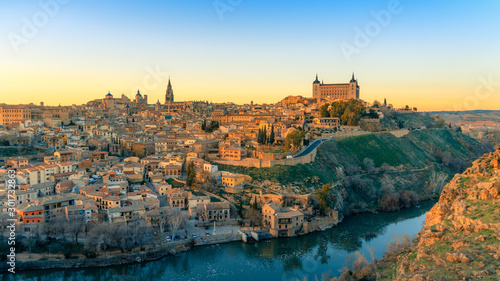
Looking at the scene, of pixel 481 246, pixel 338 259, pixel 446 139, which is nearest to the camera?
pixel 481 246

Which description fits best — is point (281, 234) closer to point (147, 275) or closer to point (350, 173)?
point (147, 275)

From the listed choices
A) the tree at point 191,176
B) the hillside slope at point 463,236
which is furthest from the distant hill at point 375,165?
the hillside slope at point 463,236

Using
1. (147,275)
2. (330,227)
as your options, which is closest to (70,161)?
(147,275)

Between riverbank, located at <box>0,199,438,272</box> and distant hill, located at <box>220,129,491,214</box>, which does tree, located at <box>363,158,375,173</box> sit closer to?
distant hill, located at <box>220,129,491,214</box>

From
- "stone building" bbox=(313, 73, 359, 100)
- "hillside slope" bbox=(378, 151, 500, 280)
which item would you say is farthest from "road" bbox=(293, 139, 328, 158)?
"stone building" bbox=(313, 73, 359, 100)

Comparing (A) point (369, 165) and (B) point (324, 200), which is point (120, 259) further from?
(A) point (369, 165)

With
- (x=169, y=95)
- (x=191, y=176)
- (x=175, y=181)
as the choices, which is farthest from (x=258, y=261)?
(x=169, y=95)
